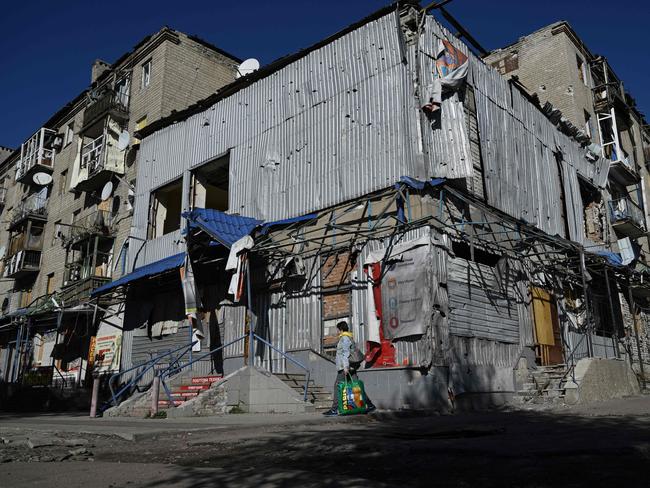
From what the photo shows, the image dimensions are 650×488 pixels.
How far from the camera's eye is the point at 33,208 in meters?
34.4

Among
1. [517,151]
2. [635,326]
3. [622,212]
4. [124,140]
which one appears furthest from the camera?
[124,140]

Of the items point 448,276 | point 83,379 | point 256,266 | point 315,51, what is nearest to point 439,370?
point 448,276

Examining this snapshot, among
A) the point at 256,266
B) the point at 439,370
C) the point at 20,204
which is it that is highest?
the point at 20,204

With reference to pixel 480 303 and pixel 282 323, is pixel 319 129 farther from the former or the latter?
pixel 480 303

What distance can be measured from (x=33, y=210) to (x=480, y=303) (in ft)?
94.7

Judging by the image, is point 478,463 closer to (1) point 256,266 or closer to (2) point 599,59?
(1) point 256,266

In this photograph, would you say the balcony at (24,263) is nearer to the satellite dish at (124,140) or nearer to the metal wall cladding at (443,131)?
the satellite dish at (124,140)

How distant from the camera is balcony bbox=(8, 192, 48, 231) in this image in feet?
109

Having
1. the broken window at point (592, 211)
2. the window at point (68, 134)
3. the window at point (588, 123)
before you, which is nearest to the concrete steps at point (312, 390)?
the broken window at point (592, 211)

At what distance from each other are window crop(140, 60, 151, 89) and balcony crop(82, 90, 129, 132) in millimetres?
1309

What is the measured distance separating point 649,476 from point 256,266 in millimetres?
14511

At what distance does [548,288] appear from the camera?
60.1 feet

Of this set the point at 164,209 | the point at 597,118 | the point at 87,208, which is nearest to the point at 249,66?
the point at 164,209

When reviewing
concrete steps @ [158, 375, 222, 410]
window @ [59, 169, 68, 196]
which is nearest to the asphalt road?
concrete steps @ [158, 375, 222, 410]
